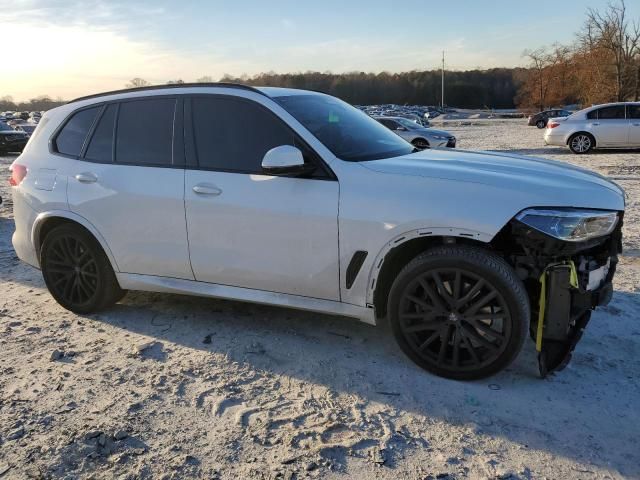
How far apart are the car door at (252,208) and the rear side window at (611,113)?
→ 52.8ft

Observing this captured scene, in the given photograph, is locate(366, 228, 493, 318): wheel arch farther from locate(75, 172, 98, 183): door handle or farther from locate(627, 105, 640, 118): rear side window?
locate(627, 105, 640, 118): rear side window

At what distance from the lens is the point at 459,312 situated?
3.43 metres

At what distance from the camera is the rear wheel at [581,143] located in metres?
17.4

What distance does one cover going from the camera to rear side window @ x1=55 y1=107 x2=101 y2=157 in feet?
15.3

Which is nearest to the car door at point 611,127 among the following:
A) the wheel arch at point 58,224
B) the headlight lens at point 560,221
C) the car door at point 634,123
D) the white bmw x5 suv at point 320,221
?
the car door at point 634,123

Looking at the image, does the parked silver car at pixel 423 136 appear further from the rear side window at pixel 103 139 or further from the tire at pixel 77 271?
the tire at pixel 77 271

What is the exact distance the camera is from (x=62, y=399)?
3.42m

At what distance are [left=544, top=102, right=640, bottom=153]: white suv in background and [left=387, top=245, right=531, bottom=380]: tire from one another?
1606cm

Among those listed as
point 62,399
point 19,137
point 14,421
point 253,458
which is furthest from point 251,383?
point 19,137

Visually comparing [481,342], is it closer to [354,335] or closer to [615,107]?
[354,335]

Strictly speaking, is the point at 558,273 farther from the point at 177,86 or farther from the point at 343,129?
the point at 177,86

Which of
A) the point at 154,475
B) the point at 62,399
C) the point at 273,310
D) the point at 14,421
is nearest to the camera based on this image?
the point at 154,475

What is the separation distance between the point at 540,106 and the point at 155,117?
275 ft

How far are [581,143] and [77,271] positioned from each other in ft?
54.6
